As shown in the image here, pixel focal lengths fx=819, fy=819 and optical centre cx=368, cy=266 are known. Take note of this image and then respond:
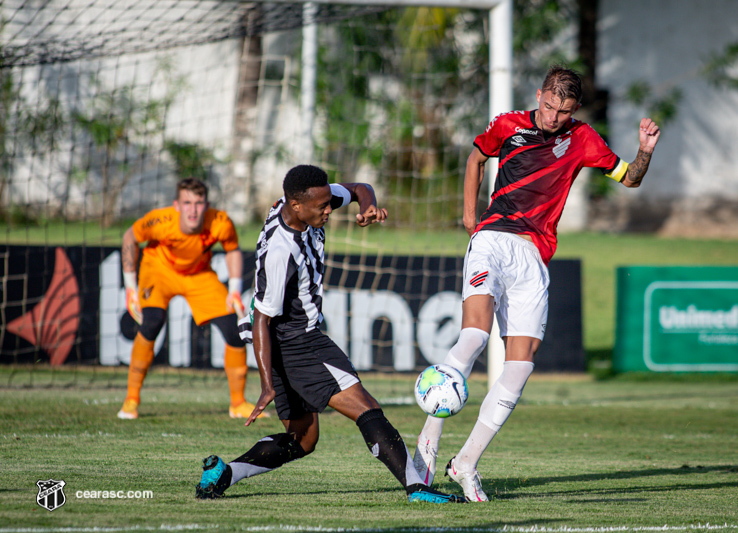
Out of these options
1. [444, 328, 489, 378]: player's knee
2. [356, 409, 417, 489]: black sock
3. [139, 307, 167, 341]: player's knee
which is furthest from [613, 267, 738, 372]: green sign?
[356, 409, 417, 489]: black sock

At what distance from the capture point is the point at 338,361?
404 cm

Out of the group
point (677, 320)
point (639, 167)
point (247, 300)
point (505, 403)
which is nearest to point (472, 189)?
point (639, 167)

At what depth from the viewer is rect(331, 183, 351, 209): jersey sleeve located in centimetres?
433

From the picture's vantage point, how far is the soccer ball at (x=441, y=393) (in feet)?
13.1

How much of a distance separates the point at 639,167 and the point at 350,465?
8.28 ft

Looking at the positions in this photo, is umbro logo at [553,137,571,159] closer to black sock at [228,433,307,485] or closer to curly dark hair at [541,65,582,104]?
curly dark hair at [541,65,582,104]

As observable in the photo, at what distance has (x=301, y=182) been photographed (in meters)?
3.89

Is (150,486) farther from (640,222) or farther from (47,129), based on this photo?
(640,222)

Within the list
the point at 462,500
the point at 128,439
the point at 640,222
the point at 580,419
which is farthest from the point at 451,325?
the point at 640,222

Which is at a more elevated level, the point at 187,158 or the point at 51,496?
the point at 187,158

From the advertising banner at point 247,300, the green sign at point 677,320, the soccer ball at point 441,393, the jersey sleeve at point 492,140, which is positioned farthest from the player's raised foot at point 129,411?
the green sign at point 677,320

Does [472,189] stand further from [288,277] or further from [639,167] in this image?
[288,277]

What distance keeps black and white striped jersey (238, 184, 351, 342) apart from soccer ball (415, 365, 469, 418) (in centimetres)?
63

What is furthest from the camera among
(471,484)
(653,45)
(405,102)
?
(653,45)
